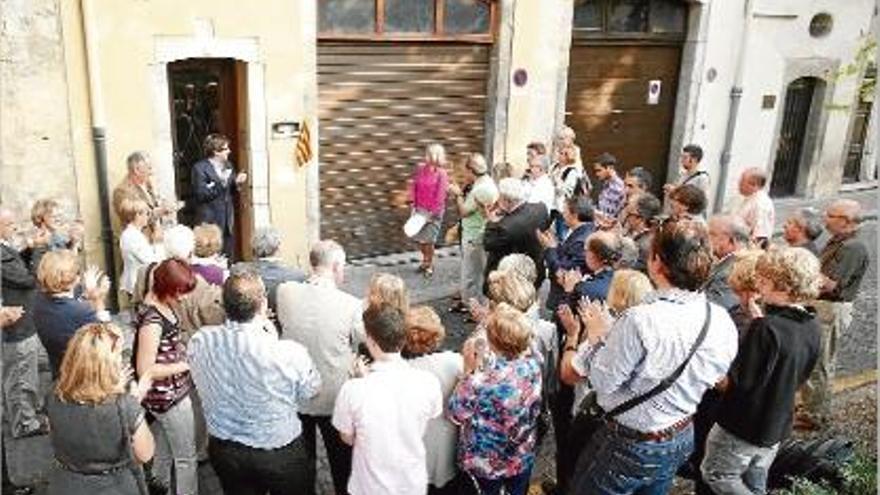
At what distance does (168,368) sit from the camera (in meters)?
4.52

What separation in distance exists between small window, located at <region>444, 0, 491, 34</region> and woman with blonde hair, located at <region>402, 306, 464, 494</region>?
6742 millimetres

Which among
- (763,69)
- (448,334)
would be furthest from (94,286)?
(763,69)

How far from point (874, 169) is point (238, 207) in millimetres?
12649

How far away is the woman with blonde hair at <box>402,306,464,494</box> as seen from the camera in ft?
Answer: 13.9

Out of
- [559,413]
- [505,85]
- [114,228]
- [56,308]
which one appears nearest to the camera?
[56,308]

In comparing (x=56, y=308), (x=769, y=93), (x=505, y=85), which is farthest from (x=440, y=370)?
(x=769, y=93)

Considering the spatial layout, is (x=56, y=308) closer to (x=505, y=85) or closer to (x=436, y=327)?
(x=436, y=327)

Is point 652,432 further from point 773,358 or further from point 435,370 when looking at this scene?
point 435,370

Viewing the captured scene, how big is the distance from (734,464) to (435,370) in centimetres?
181

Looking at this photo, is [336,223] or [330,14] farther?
[336,223]

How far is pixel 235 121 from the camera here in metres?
9.38

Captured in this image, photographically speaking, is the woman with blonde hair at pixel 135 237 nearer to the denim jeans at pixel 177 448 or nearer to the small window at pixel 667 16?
the denim jeans at pixel 177 448

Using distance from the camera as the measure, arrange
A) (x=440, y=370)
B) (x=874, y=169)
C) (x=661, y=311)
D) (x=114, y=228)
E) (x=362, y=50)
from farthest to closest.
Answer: (x=874, y=169) < (x=362, y=50) < (x=114, y=228) < (x=440, y=370) < (x=661, y=311)

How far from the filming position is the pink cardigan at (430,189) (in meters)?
9.47
